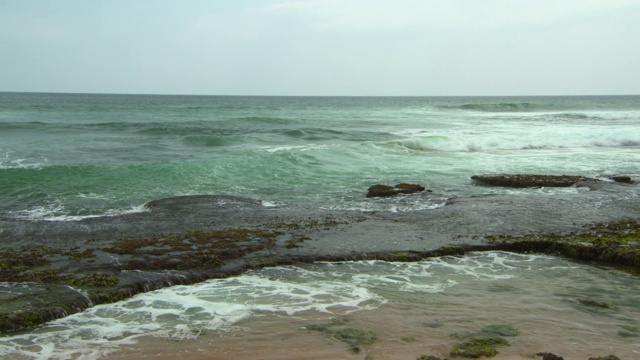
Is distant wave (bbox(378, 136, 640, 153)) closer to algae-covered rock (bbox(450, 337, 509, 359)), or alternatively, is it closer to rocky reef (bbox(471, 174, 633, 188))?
rocky reef (bbox(471, 174, 633, 188))

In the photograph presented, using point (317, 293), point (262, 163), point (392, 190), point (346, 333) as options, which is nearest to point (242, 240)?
point (317, 293)

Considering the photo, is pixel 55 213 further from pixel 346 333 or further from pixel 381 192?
pixel 346 333

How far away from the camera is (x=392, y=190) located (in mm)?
16219

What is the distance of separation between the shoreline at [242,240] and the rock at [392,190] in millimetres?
2457

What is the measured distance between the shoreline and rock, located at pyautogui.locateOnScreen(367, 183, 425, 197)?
2.46 m

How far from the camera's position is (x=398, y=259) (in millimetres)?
9672

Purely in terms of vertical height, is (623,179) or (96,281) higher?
(623,179)

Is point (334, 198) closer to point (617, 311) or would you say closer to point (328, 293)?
point (328, 293)

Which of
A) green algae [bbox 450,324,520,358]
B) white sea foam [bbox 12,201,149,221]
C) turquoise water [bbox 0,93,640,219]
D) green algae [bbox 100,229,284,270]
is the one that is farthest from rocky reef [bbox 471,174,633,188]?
green algae [bbox 450,324,520,358]

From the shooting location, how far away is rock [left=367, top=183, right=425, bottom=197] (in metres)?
15.9

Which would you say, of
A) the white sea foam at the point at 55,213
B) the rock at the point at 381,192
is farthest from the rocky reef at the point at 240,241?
the rock at the point at 381,192

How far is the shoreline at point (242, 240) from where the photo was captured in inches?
318

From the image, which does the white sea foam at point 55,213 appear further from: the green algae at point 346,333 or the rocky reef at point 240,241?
the green algae at point 346,333

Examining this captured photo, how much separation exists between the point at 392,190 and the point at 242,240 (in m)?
6.86
